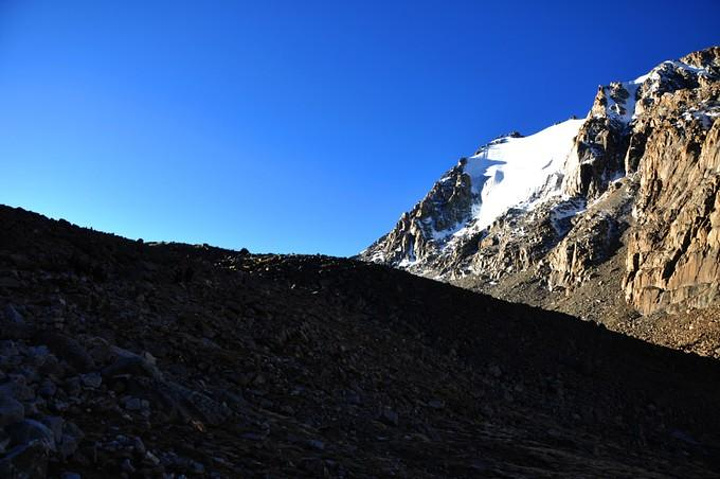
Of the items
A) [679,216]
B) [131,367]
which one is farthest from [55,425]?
[679,216]

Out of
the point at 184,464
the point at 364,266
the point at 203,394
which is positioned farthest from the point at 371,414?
the point at 364,266

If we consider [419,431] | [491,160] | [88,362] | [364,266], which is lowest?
[419,431]

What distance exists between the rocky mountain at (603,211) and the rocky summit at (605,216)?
0.89 ft

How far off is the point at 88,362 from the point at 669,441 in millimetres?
15481

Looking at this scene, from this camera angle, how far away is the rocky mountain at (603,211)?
64.6m

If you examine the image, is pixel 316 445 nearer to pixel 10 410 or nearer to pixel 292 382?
pixel 292 382

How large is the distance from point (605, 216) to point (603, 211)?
3717 mm

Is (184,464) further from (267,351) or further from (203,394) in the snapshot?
(267,351)

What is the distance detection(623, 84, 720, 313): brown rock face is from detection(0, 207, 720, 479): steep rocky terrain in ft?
150

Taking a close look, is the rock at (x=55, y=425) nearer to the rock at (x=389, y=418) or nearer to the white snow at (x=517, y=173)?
the rock at (x=389, y=418)

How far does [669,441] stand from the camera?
47.4ft

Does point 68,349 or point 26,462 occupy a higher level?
point 68,349

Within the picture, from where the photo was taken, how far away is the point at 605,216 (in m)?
98.9

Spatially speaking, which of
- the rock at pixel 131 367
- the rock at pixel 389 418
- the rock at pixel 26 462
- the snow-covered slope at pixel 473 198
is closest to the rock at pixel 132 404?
the rock at pixel 131 367
